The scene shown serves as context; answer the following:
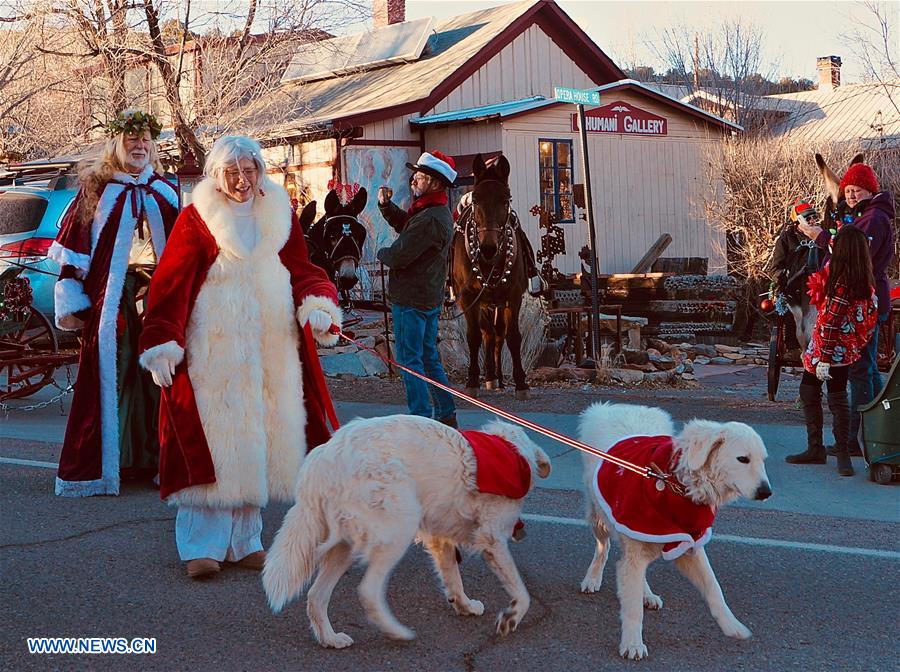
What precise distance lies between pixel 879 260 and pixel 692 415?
272cm

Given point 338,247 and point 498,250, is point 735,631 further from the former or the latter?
point 338,247

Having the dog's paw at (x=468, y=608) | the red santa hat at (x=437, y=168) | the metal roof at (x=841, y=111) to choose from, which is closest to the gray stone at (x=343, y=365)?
the red santa hat at (x=437, y=168)

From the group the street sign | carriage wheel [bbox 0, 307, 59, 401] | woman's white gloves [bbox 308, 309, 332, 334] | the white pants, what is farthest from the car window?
woman's white gloves [bbox 308, 309, 332, 334]

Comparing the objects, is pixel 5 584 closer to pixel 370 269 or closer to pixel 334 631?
pixel 334 631

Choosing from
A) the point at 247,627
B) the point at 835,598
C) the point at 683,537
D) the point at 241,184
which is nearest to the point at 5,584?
the point at 247,627

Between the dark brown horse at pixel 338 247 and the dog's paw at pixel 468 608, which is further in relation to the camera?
the dark brown horse at pixel 338 247

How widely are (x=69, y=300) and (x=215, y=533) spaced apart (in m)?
2.51

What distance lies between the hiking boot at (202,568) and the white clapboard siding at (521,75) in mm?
19816

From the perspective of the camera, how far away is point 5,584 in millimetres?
5727

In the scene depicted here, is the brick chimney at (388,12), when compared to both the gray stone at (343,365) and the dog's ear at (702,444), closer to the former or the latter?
the gray stone at (343,365)

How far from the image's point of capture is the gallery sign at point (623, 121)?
2481 cm

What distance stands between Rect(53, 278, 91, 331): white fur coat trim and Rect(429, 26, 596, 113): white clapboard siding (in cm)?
1771

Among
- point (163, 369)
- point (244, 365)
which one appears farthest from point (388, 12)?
point (163, 369)

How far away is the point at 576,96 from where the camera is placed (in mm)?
12516
